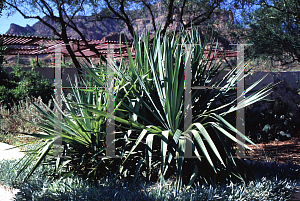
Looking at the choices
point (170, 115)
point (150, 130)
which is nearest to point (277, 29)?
point (170, 115)

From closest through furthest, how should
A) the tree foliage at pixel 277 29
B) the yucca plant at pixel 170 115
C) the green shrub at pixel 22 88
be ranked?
the yucca plant at pixel 170 115 → the tree foliage at pixel 277 29 → the green shrub at pixel 22 88

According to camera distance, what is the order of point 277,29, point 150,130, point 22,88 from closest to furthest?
1. point 150,130
2. point 277,29
3. point 22,88

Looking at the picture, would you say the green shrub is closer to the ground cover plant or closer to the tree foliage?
the ground cover plant

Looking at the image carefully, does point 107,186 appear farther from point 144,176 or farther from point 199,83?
point 199,83

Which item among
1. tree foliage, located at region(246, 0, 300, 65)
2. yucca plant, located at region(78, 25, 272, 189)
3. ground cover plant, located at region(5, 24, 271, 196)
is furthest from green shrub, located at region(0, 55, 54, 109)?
tree foliage, located at region(246, 0, 300, 65)

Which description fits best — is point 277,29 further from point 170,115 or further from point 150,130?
point 150,130

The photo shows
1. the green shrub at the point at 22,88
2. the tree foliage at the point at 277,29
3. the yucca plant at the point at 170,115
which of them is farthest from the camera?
the green shrub at the point at 22,88

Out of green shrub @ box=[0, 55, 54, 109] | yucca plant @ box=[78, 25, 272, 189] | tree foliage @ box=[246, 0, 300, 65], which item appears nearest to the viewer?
yucca plant @ box=[78, 25, 272, 189]

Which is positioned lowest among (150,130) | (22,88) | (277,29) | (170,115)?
(150,130)

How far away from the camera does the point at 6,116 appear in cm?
745

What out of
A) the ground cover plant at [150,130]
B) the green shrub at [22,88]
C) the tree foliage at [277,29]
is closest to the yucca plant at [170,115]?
the ground cover plant at [150,130]

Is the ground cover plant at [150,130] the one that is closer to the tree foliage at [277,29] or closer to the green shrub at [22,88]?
the tree foliage at [277,29]

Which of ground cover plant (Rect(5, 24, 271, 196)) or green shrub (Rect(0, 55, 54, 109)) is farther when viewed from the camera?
green shrub (Rect(0, 55, 54, 109))

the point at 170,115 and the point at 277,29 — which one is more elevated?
the point at 277,29
